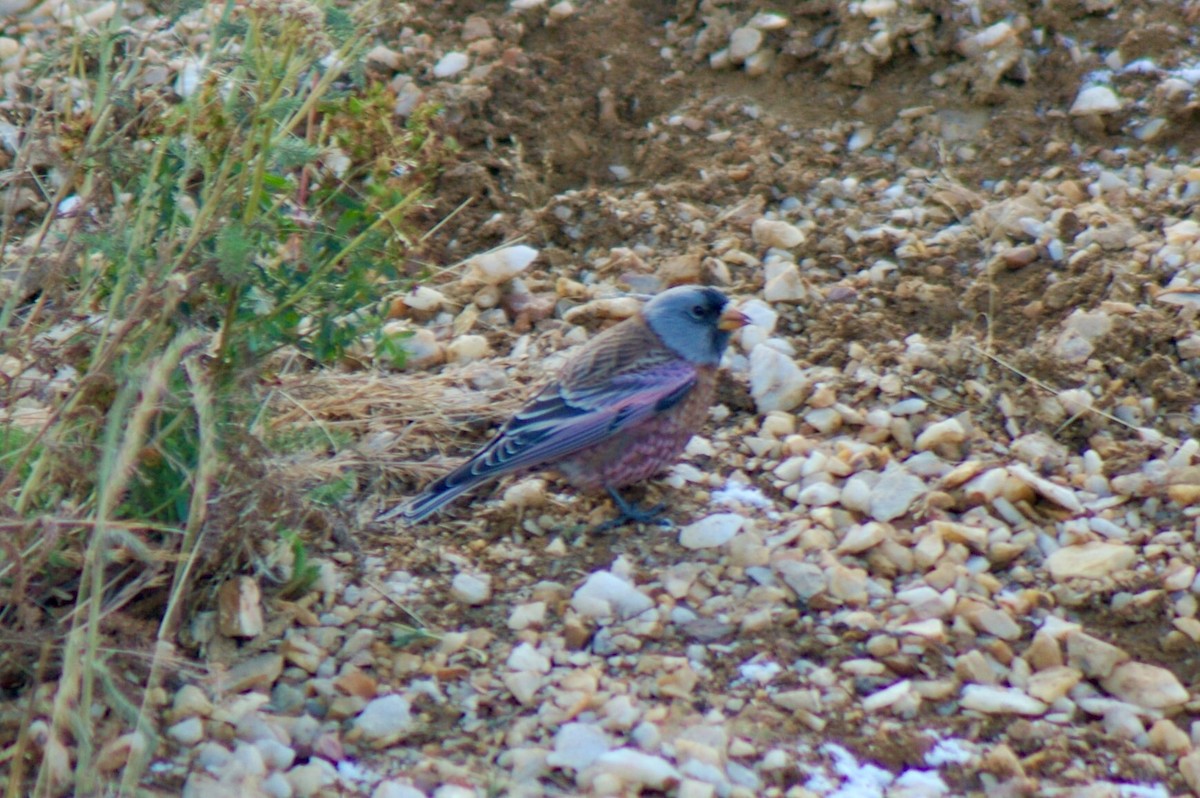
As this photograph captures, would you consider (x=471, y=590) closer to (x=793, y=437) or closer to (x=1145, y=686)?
(x=793, y=437)

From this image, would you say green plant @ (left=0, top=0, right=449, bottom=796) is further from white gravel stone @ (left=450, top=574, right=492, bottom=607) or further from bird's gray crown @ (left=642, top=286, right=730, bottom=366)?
bird's gray crown @ (left=642, top=286, right=730, bottom=366)

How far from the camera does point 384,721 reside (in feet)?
10.6

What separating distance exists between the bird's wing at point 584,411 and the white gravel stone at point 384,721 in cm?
87

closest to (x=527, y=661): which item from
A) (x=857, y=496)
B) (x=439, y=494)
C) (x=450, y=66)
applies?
(x=439, y=494)

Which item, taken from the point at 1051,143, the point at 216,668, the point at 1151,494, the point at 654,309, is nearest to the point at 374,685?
the point at 216,668

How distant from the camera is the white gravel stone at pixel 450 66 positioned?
5516 millimetres

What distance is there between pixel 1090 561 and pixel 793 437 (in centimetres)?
93

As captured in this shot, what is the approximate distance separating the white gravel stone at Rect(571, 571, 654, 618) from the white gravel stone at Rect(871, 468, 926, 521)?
70 cm

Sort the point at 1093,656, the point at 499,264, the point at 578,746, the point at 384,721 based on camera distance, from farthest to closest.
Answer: the point at 499,264 → the point at 1093,656 → the point at 384,721 → the point at 578,746

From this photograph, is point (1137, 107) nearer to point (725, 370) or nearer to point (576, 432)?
point (725, 370)

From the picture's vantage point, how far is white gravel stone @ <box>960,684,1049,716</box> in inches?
128

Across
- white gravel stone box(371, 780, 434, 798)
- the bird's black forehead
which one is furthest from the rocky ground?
the bird's black forehead

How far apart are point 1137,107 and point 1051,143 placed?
34 centimetres

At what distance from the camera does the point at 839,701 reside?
3.30 m
